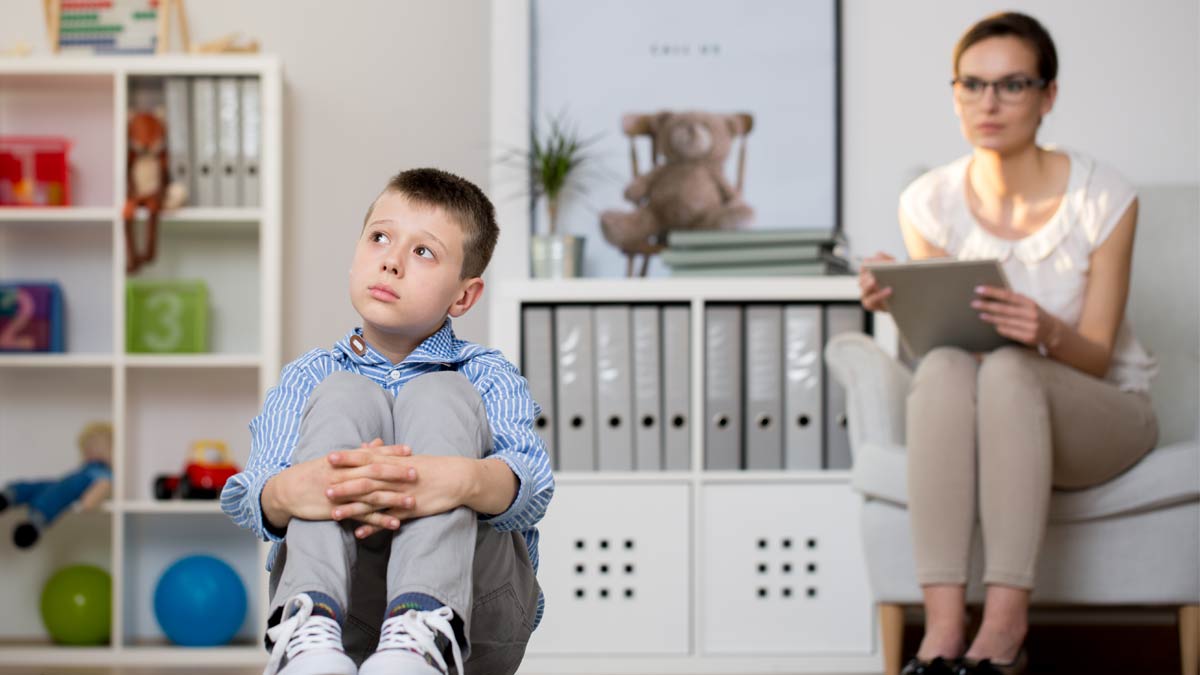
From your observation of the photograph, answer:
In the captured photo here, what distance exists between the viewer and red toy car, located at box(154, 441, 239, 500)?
2.74 m

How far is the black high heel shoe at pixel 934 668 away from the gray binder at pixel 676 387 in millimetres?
789

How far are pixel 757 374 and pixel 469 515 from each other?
140cm

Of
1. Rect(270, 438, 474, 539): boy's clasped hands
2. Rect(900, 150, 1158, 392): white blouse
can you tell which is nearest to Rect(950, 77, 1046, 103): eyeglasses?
Rect(900, 150, 1158, 392): white blouse

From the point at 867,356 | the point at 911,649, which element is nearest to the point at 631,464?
the point at 867,356

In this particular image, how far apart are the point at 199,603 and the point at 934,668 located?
163cm

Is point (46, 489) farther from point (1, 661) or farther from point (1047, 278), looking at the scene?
point (1047, 278)

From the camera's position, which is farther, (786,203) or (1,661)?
(786,203)

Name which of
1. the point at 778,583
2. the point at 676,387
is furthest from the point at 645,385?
the point at 778,583

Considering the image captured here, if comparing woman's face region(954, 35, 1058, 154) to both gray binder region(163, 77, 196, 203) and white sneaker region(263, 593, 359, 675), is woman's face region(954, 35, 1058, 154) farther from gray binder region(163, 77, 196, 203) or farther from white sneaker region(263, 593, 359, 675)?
gray binder region(163, 77, 196, 203)

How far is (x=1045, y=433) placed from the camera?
186 centimetres

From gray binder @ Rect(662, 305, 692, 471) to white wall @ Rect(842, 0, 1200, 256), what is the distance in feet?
1.81

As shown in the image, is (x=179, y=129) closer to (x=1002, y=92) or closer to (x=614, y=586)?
(x=614, y=586)

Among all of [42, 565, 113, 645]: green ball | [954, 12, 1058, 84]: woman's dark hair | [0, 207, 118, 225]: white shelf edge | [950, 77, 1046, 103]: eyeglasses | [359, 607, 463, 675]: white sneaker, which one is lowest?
[42, 565, 113, 645]: green ball

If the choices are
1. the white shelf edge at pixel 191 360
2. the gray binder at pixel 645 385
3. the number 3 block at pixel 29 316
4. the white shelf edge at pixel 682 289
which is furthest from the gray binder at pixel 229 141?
the gray binder at pixel 645 385
